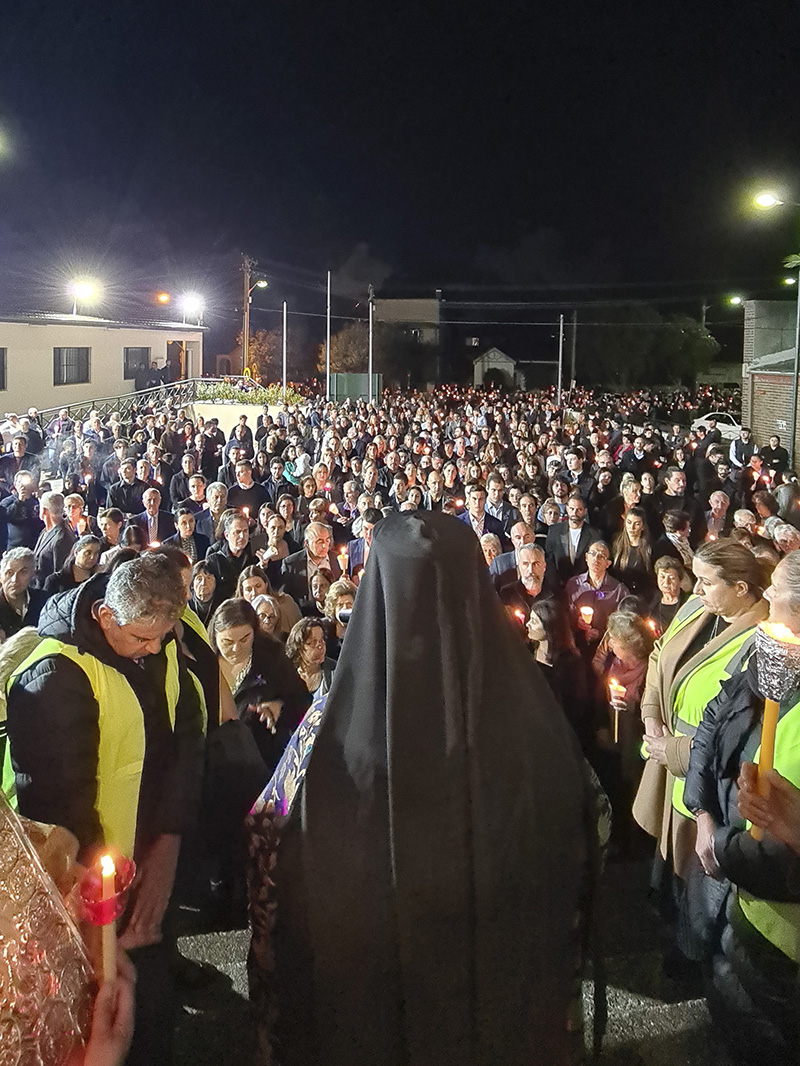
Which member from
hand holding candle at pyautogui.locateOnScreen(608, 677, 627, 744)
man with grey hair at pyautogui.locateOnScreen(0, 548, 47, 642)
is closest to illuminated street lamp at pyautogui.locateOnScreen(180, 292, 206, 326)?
man with grey hair at pyautogui.locateOnScreen(0, 548, 47, 642)

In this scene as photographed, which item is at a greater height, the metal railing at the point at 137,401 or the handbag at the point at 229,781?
the metal railing at the point at 137,401

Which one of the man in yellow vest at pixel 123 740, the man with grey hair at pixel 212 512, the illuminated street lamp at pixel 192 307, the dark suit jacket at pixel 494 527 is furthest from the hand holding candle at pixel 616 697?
the illuminated street lamp at pixel 192 307

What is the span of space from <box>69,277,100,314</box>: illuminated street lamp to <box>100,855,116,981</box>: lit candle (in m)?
34.1

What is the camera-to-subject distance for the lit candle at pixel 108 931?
5.19ft

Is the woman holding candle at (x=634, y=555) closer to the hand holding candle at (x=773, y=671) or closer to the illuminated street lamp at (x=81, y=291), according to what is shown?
the hand holding candle at (x=773, y=671)

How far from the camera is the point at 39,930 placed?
117cm

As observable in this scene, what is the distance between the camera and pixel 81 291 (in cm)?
3462

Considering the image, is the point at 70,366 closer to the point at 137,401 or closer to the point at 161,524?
the point at 137,401

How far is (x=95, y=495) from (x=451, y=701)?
34.1 feet

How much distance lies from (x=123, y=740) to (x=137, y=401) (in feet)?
94.6

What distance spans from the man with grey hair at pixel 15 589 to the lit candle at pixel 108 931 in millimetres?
4398

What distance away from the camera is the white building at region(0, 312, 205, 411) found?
27344mm

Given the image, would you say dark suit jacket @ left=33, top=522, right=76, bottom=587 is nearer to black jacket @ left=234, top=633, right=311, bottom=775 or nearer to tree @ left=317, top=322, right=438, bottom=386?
black jacket @ left=234, top=633, right=311, bottom=775

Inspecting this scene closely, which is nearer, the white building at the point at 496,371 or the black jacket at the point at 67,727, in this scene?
the black jacket at the point at 67,727
